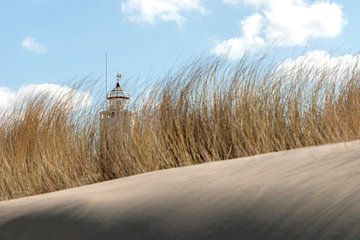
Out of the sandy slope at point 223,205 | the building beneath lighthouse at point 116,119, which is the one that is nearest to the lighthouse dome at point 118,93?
the building beneath lighthouse at point 116,119

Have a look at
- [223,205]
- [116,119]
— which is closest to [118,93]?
[116,119]

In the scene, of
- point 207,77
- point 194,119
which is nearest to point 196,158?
point 194,119

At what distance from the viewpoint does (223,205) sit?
1463 mm

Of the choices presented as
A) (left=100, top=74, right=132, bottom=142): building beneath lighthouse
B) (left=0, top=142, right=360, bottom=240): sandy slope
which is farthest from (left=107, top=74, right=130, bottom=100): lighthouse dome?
(left=0, top=142, right=360, bottom=240): sandy slope

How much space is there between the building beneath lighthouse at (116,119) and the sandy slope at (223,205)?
141 centimetres

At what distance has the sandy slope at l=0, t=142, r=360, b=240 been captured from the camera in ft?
4.20

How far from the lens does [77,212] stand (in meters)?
1.77

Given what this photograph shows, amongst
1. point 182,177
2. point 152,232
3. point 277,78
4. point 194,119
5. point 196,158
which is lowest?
point 152,232

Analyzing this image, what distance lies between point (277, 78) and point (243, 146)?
506 millimetres

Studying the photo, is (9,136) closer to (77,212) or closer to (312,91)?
(312,91)

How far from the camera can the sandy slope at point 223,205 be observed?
1279mm

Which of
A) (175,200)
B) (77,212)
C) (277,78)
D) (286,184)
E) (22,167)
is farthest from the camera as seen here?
(22,167)

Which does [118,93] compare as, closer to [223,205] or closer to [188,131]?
[188,131]

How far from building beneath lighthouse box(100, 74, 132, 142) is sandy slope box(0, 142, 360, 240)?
141cm
